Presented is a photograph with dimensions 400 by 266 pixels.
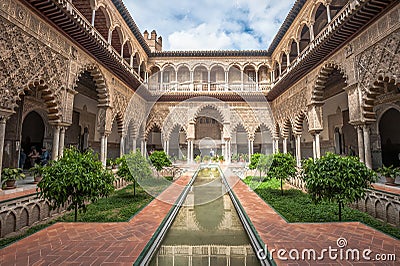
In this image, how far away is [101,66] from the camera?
406 inches

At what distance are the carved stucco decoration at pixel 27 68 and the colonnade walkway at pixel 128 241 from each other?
422cm

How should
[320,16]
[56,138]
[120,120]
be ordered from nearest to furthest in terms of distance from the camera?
[56,138]
[320,16]
[120,120]

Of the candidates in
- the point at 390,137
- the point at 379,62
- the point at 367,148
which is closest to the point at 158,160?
the point at 367,148

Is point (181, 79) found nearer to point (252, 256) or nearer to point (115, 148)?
point (115, 148)

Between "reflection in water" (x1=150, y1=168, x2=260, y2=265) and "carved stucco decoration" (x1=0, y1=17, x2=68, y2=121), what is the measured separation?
225 inches

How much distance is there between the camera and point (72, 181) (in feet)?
13.1

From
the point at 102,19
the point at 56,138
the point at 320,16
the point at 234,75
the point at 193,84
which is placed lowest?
the point at 56,138

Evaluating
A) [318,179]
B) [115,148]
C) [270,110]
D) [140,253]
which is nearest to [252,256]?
[140,253]

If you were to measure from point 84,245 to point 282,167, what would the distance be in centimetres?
651

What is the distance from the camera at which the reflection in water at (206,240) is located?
10.3ft

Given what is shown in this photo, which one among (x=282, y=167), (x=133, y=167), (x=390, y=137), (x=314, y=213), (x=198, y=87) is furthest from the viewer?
(x=198, y=87)

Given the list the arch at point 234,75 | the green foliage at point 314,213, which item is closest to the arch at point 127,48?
the arch at point 234,75

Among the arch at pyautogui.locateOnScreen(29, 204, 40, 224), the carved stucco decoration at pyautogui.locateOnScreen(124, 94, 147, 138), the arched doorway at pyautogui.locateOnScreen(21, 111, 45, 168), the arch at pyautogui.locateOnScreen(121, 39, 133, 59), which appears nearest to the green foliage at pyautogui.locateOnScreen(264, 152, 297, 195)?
the arch at pyautogui.locateOnScreen(29, 204, 40, 224)

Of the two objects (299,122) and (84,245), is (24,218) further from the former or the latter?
(299,122)
